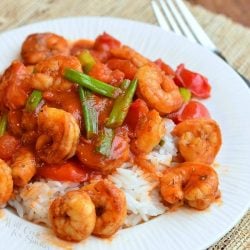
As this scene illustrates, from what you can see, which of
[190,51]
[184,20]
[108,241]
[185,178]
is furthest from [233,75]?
[108,241]

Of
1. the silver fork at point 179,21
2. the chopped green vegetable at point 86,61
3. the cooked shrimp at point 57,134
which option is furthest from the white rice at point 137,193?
the silver fork at point 179,21

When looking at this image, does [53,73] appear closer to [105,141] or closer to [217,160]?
[105,141]

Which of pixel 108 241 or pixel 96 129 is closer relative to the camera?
pixel 108 241

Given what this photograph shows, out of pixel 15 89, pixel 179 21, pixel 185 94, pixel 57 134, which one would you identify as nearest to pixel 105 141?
pixel 57 134

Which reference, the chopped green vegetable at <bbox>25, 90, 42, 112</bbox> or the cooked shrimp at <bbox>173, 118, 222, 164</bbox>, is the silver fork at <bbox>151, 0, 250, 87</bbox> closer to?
the cooked shrimp at <bbox>173, 118, 222, 164</bbox>

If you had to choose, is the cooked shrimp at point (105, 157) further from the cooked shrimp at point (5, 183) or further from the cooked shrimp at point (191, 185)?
the cooked shrimp at point (5, 183)

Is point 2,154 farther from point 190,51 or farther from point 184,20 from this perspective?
point 184,20

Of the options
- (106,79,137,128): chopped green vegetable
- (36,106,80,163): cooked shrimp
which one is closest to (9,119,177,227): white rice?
(36,106,80,163): cooked shrimp
